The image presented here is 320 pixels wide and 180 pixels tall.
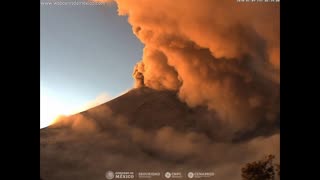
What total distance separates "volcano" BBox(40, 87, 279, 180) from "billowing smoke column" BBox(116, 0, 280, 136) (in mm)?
70

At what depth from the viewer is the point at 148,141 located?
2189 millimetres

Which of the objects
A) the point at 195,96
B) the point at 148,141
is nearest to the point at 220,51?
the point at 195,96

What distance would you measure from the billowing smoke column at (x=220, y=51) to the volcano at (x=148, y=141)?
2.8 inches

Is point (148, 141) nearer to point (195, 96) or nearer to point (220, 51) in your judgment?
point (195, 96)

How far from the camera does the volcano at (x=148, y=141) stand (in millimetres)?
Answer: 2182

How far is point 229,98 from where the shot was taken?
2.19 m

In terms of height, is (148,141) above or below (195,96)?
below

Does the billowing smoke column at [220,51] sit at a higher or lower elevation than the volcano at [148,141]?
higher

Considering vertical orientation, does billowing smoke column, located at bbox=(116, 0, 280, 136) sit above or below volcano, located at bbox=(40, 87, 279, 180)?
above

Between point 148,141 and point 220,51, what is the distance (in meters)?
0.54

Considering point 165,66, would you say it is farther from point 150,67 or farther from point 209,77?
point 209,77

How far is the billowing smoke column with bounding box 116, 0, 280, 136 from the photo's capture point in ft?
7.15

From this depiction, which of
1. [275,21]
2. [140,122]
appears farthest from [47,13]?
[275,21]
